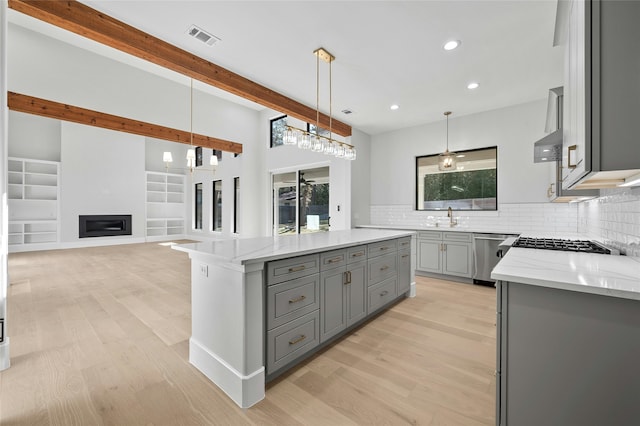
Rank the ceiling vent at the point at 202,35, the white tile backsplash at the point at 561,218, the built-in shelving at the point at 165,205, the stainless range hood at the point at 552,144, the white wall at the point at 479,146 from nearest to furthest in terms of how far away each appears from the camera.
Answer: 1. the white tile backsplash at the point at 561,218
2. the stainless range hood at the point at 552,144
3. the ceiling vent at the point at 202,35
4. the white wall at the point at 479,146
5. the built-in shelving at the point at 165,205

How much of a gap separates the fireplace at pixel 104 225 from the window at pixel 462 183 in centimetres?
941

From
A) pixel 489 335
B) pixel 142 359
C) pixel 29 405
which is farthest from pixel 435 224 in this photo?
pixel 29 405

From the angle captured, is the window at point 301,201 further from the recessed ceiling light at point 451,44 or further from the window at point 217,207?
the recessed ceiling light at point 451,44

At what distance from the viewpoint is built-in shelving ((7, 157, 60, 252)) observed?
7543 mm

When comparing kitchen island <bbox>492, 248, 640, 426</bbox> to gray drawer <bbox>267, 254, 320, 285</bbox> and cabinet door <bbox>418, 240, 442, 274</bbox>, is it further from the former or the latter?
cabinet door <bbox>418, 240, 442, 274</bbox>

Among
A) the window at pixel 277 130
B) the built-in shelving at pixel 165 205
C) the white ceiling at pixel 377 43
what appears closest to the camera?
the white ceiling at pixel 377 43

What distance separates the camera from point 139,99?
538 cm

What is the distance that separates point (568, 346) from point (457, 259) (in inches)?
142

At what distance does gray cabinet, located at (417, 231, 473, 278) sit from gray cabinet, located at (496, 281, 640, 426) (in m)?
3.46

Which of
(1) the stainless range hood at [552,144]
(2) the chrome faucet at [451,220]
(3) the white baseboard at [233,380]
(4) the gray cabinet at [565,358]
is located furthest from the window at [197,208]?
(4) the gray cabinet at [565,358]

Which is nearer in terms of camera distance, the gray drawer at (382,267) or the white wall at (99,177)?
the gray drawer at (382,267)

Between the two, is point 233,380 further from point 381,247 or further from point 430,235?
point 430,235

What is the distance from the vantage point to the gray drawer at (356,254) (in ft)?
8.38

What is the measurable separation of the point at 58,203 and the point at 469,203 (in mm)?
10916
